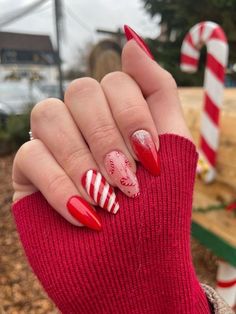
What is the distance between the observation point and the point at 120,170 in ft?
2.07

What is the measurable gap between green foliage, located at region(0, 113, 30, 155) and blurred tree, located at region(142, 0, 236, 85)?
201 cm

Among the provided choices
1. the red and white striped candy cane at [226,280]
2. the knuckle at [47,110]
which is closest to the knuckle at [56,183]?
the knuckle at [47,110]

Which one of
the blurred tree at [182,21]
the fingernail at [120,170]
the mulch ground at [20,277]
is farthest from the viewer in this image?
the blurred tree at [182,21]

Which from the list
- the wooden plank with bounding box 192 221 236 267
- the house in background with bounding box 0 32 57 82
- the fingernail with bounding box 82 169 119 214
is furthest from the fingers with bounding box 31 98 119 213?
the house in background with bounding box 0 32 57 82

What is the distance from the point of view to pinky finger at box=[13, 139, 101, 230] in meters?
0.63

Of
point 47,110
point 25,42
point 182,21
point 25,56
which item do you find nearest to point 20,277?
point 25,56

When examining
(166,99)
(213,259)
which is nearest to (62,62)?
(213,259)

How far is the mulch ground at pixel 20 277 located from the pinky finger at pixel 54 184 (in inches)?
67.5

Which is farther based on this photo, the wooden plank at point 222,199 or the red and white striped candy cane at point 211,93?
the red and white striped candy cane at point 211,93

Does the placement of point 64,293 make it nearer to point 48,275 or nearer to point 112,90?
point 48,275

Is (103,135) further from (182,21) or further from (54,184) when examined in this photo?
(182,21)

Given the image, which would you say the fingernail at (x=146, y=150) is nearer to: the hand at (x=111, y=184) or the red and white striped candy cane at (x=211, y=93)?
the hand at (x=111, y=184)

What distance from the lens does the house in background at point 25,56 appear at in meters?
3.27

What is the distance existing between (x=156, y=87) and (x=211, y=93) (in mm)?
1330
